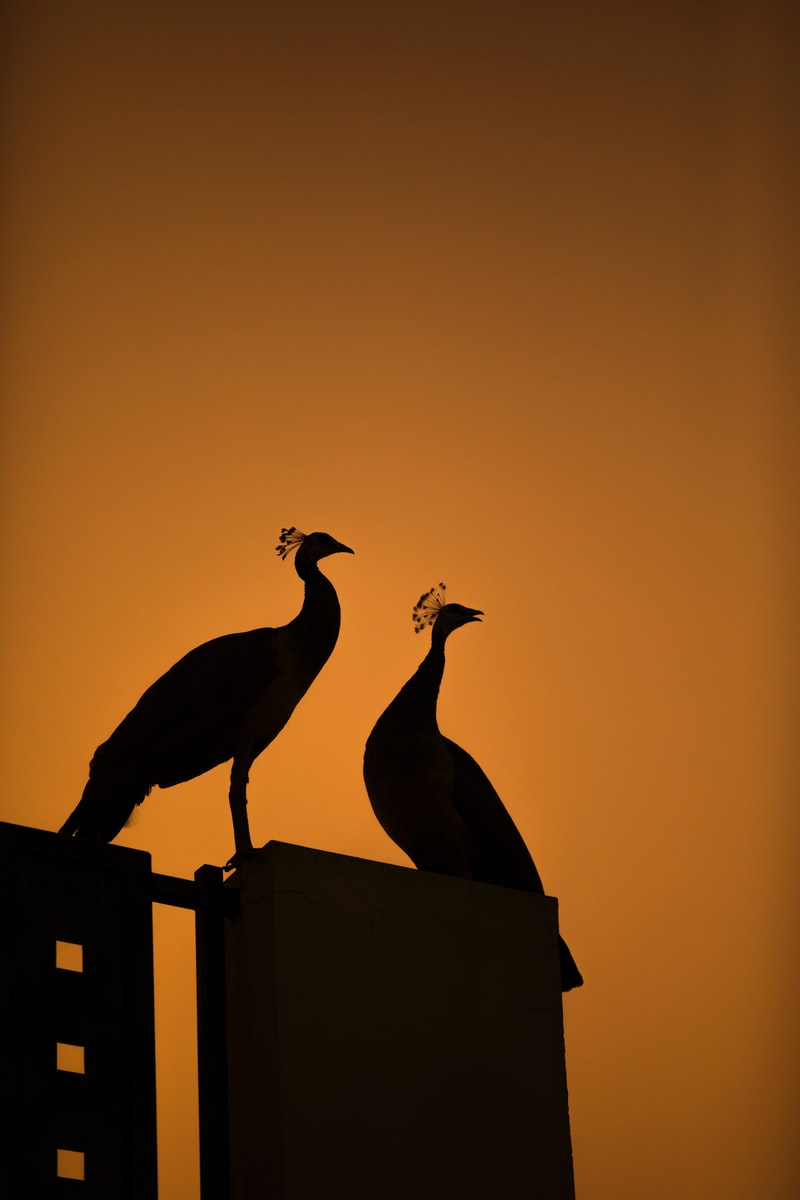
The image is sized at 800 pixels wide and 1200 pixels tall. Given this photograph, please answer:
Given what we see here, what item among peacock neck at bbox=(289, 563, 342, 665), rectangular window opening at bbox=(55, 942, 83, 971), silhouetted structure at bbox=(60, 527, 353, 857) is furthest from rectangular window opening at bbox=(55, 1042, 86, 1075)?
peacock neck at bbox=(289, 563, 342, 665)

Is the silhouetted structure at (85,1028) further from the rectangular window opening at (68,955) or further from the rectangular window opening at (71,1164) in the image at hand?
the rectangular window opening at (68,955)

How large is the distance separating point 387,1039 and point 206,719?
0.83 meters

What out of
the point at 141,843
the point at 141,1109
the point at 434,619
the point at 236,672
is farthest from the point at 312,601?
the point at 141,843

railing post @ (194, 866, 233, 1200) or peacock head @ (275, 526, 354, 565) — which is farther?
peacock head @ (275, 526, 354, 565)

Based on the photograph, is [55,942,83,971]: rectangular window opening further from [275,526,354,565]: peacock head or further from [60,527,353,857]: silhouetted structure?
[275,526,354,565]: peacock head

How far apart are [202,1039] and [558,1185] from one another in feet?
2.73

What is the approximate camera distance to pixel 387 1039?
119 inches

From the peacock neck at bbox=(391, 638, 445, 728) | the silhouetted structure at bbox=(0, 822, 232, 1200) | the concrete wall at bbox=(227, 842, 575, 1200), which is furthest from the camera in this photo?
the peacock neck at bbox=(391, 638, 445, 728)

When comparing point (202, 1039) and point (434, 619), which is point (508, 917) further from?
point (434, 619)

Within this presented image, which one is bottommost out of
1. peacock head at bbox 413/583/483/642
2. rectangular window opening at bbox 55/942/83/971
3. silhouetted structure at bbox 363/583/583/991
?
rectangular window opening at bbox 55/942/83/971

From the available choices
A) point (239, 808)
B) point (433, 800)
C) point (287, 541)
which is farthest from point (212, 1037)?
point (287, 541)

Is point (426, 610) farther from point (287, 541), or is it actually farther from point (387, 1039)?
point (387, 1039)

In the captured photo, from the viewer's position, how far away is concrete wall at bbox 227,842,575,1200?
284cm

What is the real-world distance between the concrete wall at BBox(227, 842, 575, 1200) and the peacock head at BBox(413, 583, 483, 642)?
3.04ft
